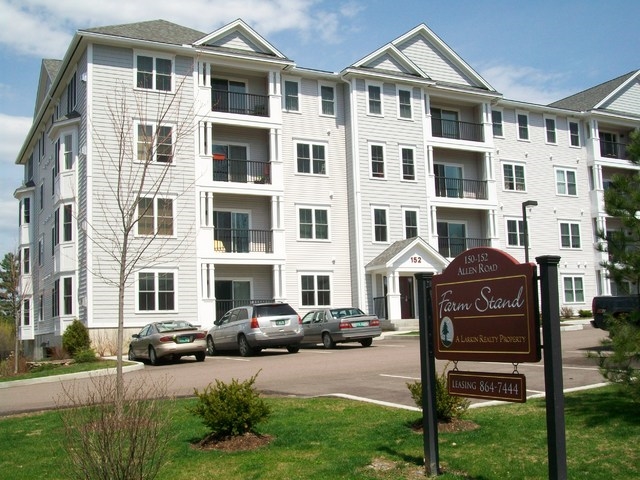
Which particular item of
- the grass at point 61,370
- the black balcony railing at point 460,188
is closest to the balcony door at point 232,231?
the grass at point 61,370

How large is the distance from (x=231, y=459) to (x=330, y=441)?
127cm

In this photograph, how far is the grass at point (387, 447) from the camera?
23.0 feet

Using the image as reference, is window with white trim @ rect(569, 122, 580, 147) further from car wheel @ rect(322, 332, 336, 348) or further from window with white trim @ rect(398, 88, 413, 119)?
car wheel @ rect(322, 332, 336, 348)

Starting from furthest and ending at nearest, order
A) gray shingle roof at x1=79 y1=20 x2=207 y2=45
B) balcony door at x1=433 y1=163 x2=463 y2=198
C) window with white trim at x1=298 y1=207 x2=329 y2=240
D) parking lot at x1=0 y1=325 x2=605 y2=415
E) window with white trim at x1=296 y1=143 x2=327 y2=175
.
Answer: balcony door at x1=433 y1=163 x2=463 y2=198, window with white trim at x1=296 y1=143 x2=327 y2=175, window with white trim at x1=298 y1=207 x2=329 y2=240, gray shingle roof at x1=79 y1=20 x2=207 y2=45, parking lot at x1=0 y1=325 x2=605 y2=415

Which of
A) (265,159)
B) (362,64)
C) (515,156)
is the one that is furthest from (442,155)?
(265,159)

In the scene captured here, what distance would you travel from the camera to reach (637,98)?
46375mm

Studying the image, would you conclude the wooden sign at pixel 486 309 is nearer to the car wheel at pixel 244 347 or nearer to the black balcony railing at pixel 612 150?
the car wheel at pixel 244 347

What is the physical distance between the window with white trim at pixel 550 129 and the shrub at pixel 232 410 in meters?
38.4

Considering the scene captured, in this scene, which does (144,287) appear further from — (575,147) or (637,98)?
(637,98)

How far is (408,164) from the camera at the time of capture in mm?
→ 37125

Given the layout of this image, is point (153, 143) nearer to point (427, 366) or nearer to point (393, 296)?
point (427, 366)

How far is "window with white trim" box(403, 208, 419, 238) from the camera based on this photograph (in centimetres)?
3672

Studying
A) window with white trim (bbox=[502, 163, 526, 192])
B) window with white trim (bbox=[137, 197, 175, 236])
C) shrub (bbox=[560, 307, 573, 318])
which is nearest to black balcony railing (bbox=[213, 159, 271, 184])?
window with white trim (bbox=[137, 197, 175, 236])

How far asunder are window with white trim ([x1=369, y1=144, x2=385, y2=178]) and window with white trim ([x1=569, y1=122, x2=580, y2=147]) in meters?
15.0
